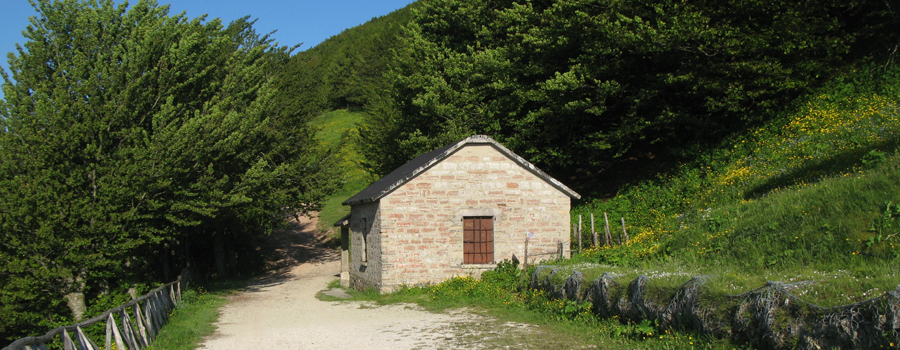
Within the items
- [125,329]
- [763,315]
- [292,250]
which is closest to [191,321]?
[125,329]

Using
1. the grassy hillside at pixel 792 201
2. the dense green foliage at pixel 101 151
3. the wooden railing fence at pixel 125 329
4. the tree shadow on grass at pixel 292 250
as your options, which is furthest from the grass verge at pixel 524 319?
the tree shadow on grass at pixel 292 250

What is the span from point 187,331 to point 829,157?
49.9ft

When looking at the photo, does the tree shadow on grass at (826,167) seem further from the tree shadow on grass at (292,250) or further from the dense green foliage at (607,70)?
the tree shadow on grass at (292,250)

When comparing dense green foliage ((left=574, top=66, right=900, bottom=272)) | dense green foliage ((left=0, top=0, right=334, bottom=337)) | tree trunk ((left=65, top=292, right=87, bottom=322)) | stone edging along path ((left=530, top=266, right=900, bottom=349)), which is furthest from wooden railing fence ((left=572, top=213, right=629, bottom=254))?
tree trunk ((left=65, top=292, right=87, bottom=322))

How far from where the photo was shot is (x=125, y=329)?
9.74m

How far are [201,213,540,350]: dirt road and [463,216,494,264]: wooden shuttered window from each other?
3.17 metres

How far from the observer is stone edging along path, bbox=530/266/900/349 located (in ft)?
18.6

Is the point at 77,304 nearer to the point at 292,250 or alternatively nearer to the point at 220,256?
the point at 220,256

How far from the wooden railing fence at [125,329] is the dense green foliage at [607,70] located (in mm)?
14464

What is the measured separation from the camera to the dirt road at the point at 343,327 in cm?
1039

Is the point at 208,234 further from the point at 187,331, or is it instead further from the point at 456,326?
the point at 456,326

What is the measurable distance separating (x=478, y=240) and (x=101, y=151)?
1030 cm

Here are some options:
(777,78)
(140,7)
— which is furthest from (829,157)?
(140,7)

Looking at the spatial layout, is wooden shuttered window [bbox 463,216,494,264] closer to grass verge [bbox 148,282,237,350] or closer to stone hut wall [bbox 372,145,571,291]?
stone hut wall [bbox 372,145,571,291]
